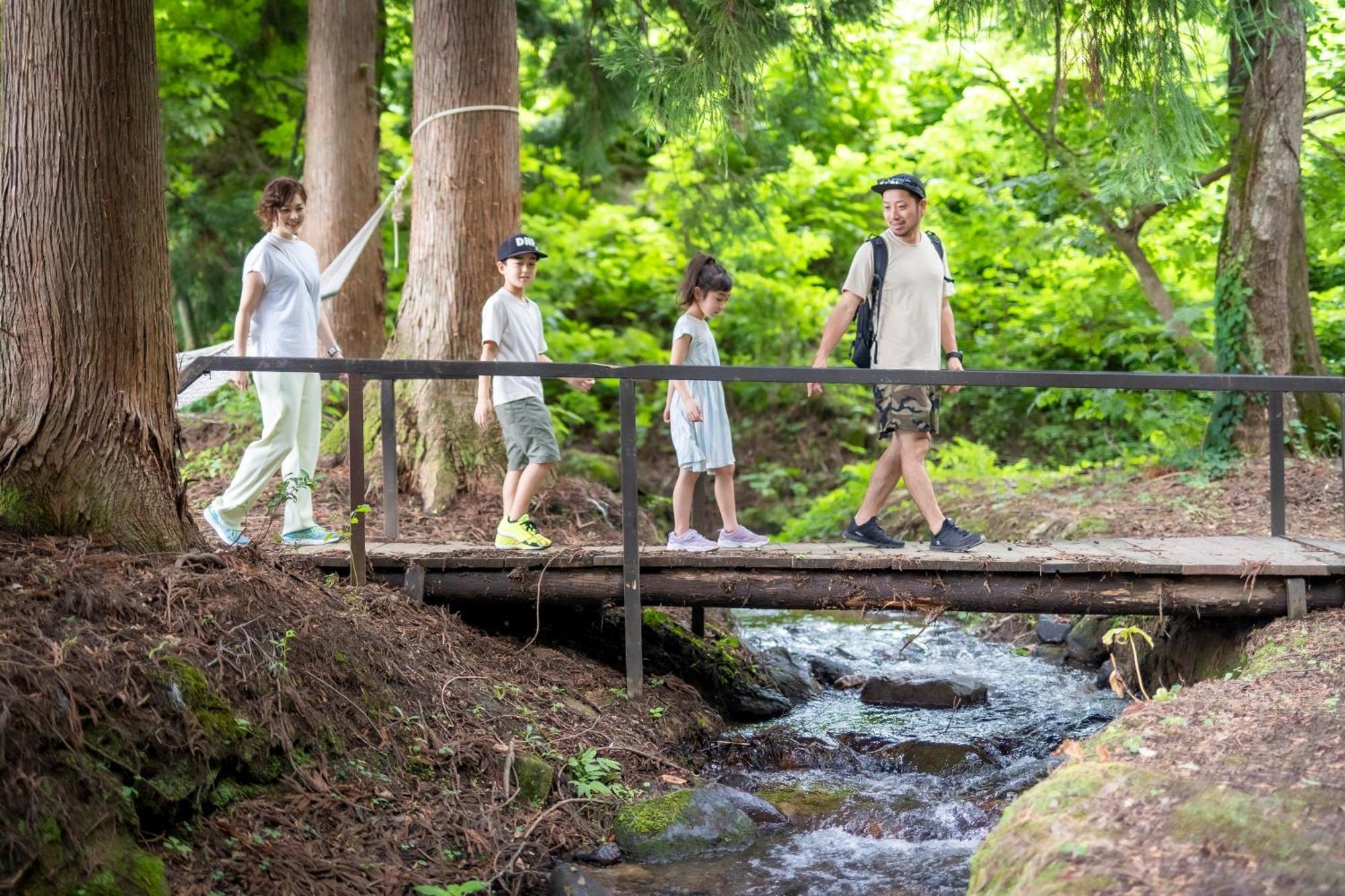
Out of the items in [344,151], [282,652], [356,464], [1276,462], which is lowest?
[282,652]

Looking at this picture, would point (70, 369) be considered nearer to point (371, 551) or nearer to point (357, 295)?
point (371, 551)

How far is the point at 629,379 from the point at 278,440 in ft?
5.99

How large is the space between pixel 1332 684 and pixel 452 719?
11.8ft

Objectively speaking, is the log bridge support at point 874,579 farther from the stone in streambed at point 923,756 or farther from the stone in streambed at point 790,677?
the stone in streambed at point 790,677

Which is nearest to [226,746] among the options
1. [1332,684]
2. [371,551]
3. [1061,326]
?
[371,551]

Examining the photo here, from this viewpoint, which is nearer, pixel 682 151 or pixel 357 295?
pixel 357 295

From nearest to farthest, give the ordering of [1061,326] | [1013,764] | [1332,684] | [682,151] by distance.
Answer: [1332,684], [1013,764], [682,151], [1061,326]

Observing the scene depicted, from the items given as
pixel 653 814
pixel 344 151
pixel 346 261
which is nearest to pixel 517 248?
pixel 346 261

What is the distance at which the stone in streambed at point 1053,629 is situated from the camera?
28.3 feet

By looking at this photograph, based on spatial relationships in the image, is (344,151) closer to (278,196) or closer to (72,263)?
(278,196)

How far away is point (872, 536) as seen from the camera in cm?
664

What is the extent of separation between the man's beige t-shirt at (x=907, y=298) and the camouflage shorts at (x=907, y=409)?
12 centimetres

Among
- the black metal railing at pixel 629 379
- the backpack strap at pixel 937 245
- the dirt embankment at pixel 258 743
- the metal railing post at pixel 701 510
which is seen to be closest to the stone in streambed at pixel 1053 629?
the black metal railing at pixel 629 379

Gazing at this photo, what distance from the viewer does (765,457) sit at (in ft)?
47.4
